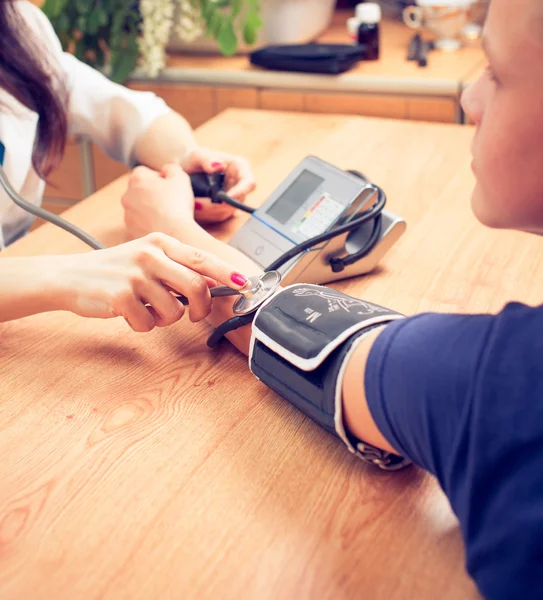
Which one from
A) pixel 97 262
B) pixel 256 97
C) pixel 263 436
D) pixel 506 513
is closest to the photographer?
pixel 506 513

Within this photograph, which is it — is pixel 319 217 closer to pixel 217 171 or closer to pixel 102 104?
pixel 217 171

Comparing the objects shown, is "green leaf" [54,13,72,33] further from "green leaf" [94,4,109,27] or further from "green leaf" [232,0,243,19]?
"green leaf" [232,0,243,19]

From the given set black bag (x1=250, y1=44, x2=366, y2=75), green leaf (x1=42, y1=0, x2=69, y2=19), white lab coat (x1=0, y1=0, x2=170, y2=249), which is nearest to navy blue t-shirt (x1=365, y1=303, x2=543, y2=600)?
white lab coat (x1=0, y1=0, x2=170, y2=249)

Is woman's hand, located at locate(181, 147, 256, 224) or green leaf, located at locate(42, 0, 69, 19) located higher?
green leaf, located at locate(42, 0, 69, 19)

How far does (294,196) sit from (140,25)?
45.1 inches

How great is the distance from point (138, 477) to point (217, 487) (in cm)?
7

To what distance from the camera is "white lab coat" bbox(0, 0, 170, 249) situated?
1.22 metres

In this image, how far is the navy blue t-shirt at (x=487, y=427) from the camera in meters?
A: 0.44

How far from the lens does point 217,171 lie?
1107 mm

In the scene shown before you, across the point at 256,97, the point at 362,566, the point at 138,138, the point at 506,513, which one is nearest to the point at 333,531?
the point at 362,566

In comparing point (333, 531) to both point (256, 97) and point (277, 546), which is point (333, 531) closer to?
point (277, 546)

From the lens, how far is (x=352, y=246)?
93 centimetres

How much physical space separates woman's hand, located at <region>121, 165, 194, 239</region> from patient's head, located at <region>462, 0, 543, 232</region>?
473 mm

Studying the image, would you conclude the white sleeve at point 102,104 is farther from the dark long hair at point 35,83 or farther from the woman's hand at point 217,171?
the woman's hand at point 217,171
